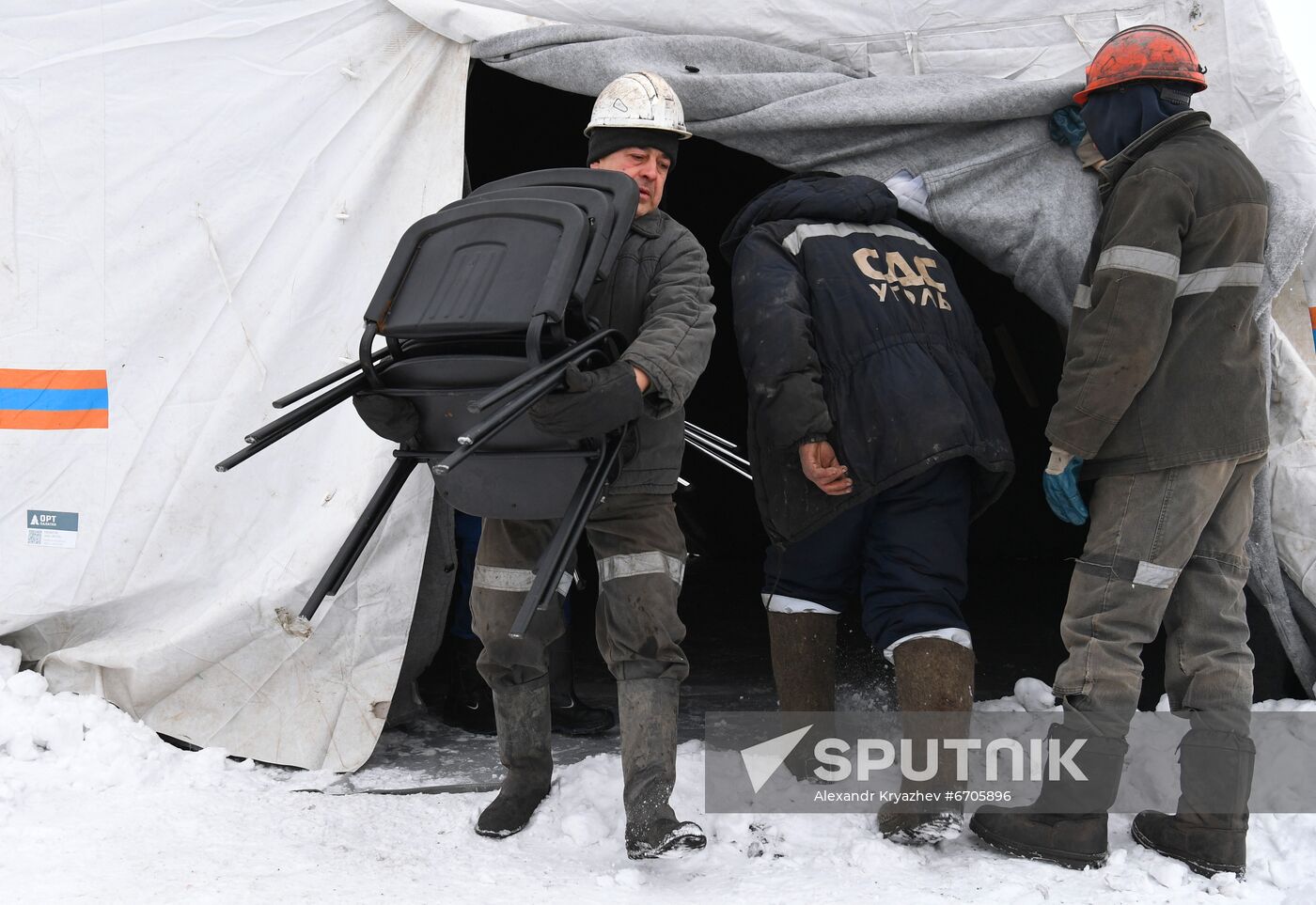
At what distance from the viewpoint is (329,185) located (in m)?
3.06

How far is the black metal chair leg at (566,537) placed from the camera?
6.51 ft

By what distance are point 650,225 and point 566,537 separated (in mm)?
771

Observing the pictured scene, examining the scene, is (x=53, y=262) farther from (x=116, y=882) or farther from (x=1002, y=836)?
(x=1002, y=836)

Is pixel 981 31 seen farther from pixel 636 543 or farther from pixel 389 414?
pixel 389 414

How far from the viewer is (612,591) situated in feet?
7.91

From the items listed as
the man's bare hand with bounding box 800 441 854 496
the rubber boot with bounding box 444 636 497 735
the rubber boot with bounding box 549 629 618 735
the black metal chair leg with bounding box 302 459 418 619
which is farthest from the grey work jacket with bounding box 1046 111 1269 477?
the rubber boot with bounding box 444 636 497 735

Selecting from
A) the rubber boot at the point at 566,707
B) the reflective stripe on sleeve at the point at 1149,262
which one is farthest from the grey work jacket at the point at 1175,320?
the rubber boot at the point at 566,707

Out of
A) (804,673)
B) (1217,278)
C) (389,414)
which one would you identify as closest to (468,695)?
(804,673)

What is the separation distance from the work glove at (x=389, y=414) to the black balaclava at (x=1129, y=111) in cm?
159

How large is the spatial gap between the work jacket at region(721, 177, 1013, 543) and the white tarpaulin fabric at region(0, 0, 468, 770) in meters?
0.92

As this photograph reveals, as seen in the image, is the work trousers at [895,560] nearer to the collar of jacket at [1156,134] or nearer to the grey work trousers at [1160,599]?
the grey work trousers at [1160,599]

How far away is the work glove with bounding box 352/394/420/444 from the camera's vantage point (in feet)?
7.34

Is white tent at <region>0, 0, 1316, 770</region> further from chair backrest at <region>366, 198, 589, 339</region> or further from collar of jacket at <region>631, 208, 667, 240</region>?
chair backrest at <region>366, 198, 589, 339</region>

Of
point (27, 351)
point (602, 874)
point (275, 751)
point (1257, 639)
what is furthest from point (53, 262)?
point (1257, 639)
